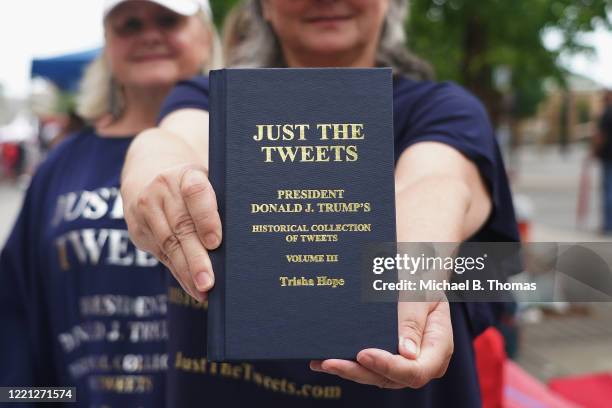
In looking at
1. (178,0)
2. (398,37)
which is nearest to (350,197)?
(398,37)

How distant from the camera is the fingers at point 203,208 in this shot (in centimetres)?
115

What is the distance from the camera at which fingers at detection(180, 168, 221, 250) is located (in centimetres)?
115

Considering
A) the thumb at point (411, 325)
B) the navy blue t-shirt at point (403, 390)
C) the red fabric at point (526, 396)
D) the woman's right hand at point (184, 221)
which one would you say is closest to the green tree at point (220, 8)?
the red fabric at point (526, 396)

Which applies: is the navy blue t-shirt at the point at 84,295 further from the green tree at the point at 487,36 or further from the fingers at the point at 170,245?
the green tree at the point at 487,36

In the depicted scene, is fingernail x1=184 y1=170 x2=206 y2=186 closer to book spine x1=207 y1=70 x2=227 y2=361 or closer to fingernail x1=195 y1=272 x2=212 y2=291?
book spine x1=207 y1=70 x2=227 y2=361

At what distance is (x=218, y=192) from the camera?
1175 millimetres

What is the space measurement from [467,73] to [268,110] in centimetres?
865

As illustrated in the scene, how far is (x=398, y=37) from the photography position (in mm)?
1893

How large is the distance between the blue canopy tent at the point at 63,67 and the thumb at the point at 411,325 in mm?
6769

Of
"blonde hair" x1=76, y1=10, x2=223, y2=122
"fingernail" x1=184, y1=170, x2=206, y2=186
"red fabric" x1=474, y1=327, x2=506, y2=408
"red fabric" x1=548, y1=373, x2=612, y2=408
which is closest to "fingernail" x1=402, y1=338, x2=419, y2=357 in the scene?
"fingernail" x1=184, y1=170, x2=206, y2=186

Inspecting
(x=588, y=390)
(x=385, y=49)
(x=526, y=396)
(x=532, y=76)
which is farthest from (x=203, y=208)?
(x=532, y=76)

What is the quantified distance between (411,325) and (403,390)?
31 cm

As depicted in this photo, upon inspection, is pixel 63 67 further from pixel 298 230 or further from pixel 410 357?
pixel 410 357

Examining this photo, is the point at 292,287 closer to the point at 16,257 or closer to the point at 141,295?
the point at 141,295
